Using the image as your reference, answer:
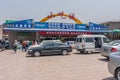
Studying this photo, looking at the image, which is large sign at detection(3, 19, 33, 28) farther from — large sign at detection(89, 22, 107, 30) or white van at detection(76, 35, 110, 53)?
white van at detection(76, 35, 110, 53)

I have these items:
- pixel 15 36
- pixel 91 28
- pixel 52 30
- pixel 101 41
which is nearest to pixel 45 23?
pixel 52 30

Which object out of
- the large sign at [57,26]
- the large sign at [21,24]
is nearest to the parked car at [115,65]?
the large sign at [21,24]

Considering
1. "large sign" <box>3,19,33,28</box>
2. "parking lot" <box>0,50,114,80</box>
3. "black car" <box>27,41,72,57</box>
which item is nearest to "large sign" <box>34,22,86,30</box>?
"large sign" <box>3,19,33,28</box>

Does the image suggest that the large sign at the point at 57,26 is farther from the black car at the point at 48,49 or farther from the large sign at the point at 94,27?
the black car at the point at 48,49

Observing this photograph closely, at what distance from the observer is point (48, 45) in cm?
2242

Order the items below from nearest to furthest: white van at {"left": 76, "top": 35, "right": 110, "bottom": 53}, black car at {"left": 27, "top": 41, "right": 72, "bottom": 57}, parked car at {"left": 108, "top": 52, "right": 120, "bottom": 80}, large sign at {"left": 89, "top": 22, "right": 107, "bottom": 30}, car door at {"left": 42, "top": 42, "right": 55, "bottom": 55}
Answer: parked car at {"left": 108, "top": 52, "right": 120, "bottom": 80} < black car at {"left": 27, "top": 41, "right": 72, "bottom": 57} < car door at {"left": 42, "top": 42, "right": 55, "bottom": 55} < white van at {"left": 76, "top": 35, "right": 110, "bottom": 53} < large sign at {"left": 89, "top": 22, "right": 107, "bottom": 30}

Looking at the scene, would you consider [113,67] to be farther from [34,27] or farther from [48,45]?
[34,27]

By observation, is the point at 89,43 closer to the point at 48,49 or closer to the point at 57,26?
the point at 48,49

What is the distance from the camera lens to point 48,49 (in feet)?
73.3

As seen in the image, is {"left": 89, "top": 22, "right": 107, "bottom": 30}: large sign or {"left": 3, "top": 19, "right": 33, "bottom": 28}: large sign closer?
{"left": 3, "top": 19, "right": 33, "bottom": 28}: large sign

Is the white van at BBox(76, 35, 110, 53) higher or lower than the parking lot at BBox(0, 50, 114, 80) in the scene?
higher

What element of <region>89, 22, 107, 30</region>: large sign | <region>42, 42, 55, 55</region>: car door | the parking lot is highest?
<region>89, 22, 107, 30</region>: large sign

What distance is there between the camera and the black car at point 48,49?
22020 millimetres

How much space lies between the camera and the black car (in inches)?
867
